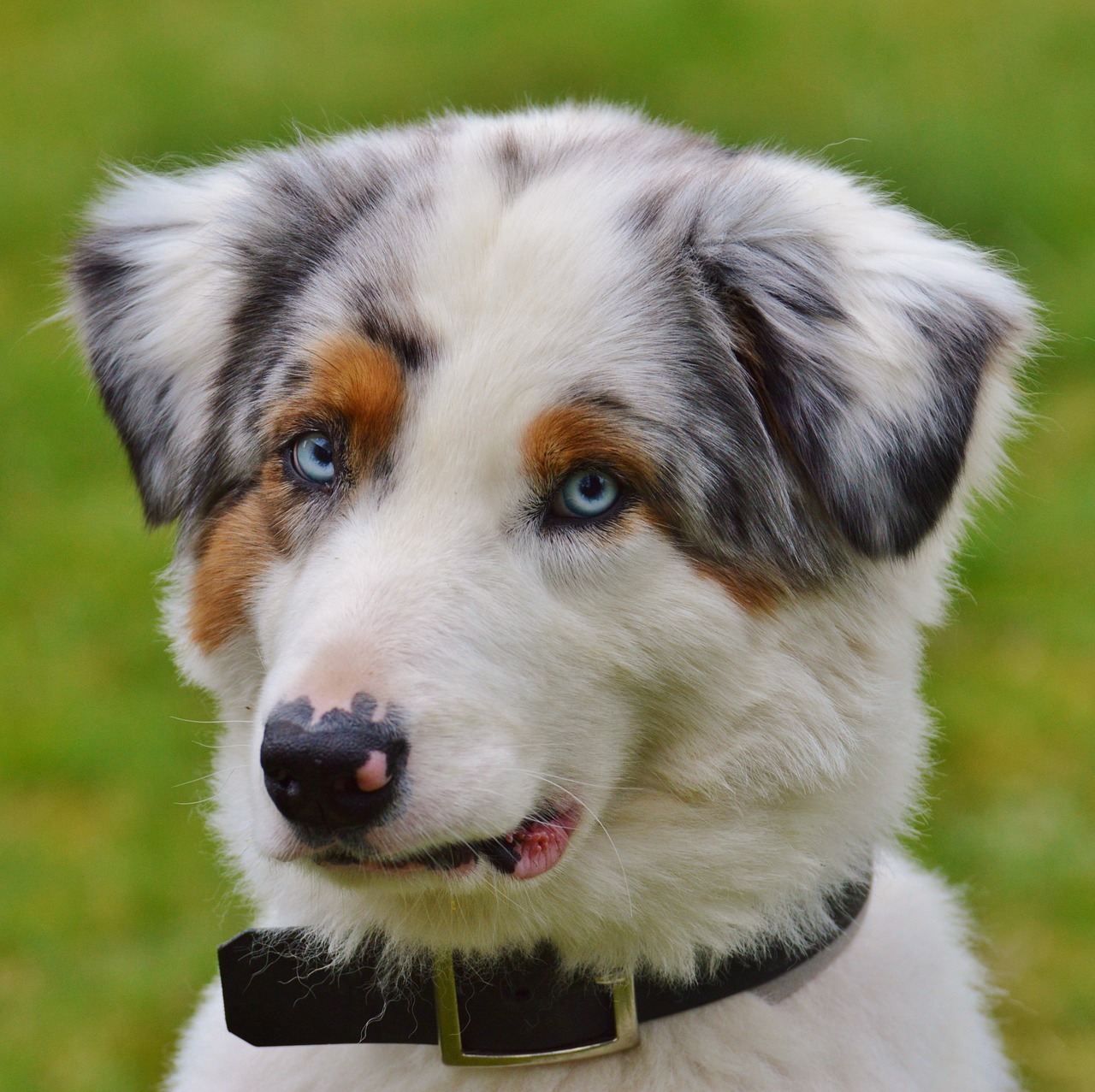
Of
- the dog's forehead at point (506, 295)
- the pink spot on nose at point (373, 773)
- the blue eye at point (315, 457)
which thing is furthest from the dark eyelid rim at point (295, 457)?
the pink spot on nose at point (373, 773)

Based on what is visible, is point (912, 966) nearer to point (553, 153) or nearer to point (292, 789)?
point (292, 789)

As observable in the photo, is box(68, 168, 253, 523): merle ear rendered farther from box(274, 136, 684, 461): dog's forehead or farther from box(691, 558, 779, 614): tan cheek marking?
box(691, 558, 779, 614): tan cheek marking

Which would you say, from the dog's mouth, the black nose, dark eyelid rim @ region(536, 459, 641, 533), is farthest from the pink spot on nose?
dark eyelid rim @ region(536, 459, 641, 533)

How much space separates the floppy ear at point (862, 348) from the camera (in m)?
3.04

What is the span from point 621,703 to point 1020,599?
14.8ft

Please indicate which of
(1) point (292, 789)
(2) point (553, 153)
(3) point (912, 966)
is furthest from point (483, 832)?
(2) point (553, 153)

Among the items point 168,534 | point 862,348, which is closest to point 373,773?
point 862,348

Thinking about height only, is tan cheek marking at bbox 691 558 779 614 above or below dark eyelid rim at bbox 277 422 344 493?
below

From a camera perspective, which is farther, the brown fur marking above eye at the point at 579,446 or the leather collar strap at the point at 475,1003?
the leather collar strap at the point at 475,1003

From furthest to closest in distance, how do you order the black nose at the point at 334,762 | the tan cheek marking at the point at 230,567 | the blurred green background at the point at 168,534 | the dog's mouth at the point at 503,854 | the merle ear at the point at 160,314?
the blurred green background at the point at 168,534 → the merle ear at the point at 160,314 → the tan cheek marking at the point at 230,567 → the dog's mouth at the point at 503,854 → the black nose at the point at 334,762

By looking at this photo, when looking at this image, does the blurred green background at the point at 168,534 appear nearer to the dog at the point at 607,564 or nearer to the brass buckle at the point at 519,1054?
the dog at the point at 607,564

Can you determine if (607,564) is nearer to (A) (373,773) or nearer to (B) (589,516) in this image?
(B) (589,516)

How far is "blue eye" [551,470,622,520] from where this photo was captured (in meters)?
2.93

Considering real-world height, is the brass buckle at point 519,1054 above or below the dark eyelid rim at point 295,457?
below
